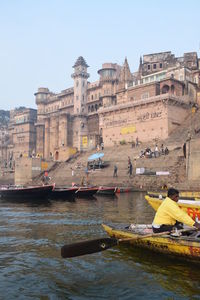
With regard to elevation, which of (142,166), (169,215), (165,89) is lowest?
(169,215)

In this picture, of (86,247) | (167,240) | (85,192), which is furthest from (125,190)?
(86,247)

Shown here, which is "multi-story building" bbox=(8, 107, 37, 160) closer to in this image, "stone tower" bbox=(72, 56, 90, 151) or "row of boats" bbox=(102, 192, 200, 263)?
"stone tower" bbox=(72, 56, 90, 151)

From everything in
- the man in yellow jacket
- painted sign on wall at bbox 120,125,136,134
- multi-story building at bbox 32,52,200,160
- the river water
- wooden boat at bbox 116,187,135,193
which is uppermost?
multi-story building at bbox 32,52,200,160

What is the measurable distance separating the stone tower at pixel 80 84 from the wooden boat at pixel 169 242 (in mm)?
56847

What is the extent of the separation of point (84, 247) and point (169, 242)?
6.48ft

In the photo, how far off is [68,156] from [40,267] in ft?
148

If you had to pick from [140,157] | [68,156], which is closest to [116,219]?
[140,157]

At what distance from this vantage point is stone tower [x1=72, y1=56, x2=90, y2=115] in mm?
64012

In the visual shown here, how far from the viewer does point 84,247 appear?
6.72 metres

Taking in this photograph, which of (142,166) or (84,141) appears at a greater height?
(84,141)

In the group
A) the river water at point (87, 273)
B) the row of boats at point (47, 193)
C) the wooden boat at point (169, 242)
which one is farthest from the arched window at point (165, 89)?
the wooden boat at point (169, 242)

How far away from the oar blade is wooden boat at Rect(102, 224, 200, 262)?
54 centimetres

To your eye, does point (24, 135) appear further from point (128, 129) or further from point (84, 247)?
point (84, 247)

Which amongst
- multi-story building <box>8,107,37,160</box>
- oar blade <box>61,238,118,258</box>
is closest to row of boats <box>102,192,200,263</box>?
oar blade <box>61,238,118,258</box>
